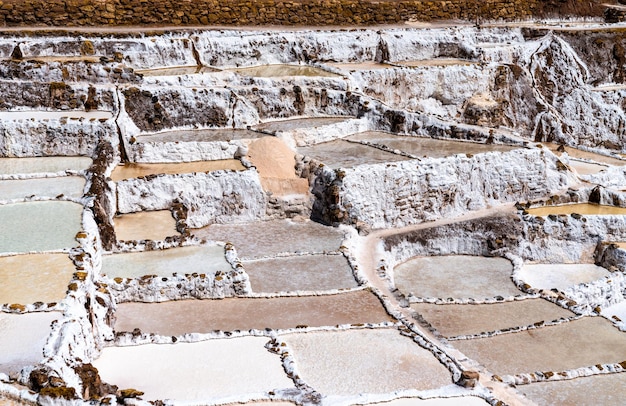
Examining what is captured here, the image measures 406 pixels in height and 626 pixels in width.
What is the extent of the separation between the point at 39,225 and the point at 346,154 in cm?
1014

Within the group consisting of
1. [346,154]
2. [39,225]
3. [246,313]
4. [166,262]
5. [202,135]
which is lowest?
[246,313]

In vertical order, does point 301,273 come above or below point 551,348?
above

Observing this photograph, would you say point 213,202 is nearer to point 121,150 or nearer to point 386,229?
point 121,150

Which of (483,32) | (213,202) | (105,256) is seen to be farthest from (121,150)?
(483,32)

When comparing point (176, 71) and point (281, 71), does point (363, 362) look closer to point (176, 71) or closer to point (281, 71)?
point (176, 71)

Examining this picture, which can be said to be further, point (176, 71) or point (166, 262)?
point (176, 71)

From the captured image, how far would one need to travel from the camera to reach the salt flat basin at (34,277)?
13321mm

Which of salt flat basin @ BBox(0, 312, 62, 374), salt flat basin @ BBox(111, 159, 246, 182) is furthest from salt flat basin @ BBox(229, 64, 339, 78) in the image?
salt flat basin @ BBox(0, 312, 62, 374)

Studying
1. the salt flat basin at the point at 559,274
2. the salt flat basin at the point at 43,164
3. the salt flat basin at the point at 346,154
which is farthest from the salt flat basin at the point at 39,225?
the salt flat basin at the point at 559,274

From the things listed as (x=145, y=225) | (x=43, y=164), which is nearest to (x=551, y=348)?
(x=145, y=225)

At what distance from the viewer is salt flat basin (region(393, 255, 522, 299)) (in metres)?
18.9

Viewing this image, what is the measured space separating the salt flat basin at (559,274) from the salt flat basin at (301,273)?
512 cm

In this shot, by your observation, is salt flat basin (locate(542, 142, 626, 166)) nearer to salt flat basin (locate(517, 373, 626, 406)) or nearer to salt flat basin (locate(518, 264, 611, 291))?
salt flat basin (locate(518, 264, 611, 291))

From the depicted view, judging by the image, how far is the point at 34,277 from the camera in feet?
46.0
